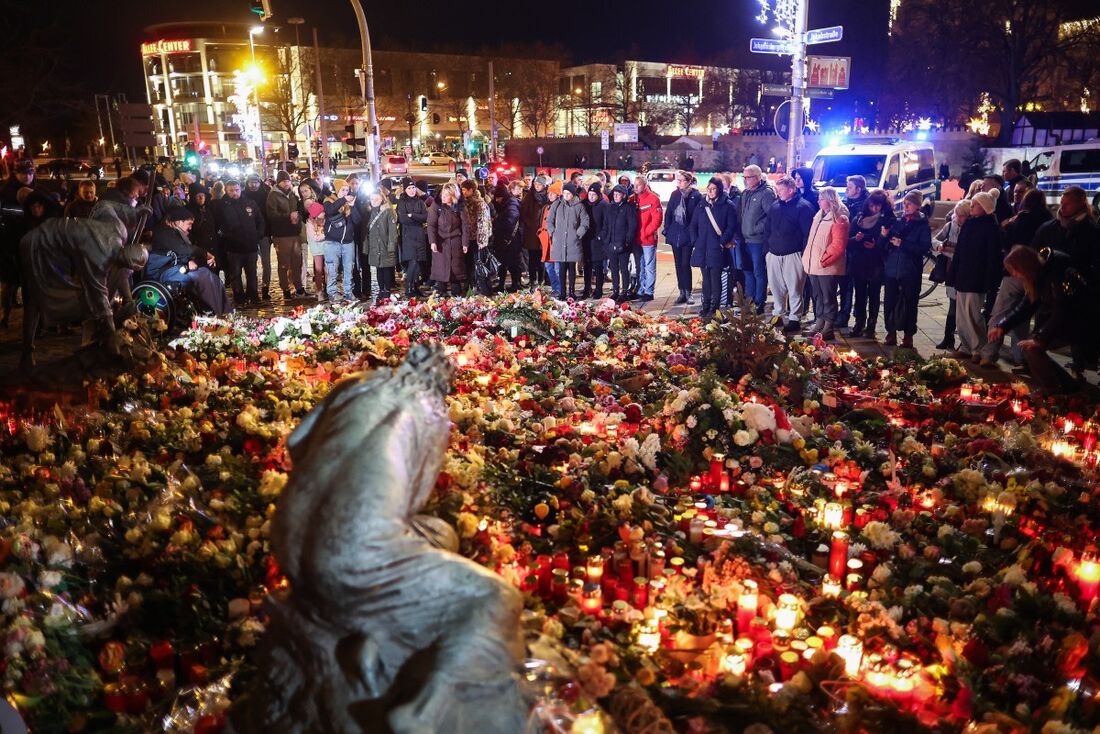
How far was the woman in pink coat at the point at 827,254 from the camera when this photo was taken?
10133 millimetres

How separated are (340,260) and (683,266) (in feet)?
17.9

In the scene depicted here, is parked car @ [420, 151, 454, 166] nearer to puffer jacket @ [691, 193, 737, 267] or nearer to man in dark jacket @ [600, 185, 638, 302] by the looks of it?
man in dark jacket @ [600, 185, 638, 302]

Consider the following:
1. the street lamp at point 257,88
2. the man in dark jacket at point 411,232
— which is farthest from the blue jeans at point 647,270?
the street lamp at point 257,88

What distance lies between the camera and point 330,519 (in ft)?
6.54

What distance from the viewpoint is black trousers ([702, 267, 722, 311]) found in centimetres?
1176

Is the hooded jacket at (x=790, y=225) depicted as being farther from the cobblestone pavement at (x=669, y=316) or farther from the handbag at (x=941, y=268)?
the handbag at (x=941, y=268)

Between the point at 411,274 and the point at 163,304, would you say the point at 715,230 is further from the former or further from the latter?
the point at 163,304

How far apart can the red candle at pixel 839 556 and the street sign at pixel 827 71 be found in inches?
594

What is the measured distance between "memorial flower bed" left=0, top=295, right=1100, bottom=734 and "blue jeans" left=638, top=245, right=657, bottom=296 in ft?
17.0

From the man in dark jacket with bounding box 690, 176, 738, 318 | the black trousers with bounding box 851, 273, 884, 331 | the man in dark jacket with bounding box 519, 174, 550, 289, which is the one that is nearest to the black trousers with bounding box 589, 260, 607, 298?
the man in dark jacket with bounding box 519, 174, 550, 289

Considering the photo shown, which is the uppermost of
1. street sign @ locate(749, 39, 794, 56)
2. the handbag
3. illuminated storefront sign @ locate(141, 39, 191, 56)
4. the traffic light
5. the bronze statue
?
illuminated storefront sign @ locate(141, 39, 191, 56)

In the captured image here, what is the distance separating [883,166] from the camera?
1856 centimetres

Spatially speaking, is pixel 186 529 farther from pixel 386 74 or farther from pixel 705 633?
pixel 386 74

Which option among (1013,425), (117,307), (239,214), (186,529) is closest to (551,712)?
(186,529)
